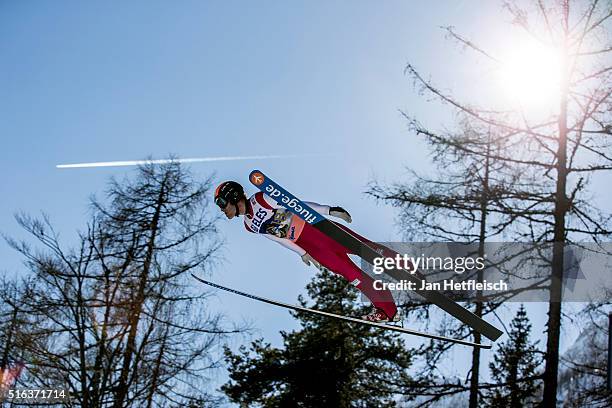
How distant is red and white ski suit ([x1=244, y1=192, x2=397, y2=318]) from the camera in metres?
6.12

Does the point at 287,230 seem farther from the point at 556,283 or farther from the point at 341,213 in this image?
the point at 556,283

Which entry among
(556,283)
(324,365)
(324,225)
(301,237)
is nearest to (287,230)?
(301,237)

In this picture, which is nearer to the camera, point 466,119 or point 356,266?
point 356,266

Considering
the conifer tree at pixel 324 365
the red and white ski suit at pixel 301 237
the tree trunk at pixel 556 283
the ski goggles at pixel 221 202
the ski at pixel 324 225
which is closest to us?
the ski at pixel 324 225

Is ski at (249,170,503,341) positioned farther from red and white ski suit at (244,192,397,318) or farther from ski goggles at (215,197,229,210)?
ski goggles at (215,197,229,210)

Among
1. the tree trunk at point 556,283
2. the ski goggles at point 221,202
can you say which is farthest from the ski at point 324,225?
the tree trunk at point 556,283

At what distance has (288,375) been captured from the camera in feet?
57.5

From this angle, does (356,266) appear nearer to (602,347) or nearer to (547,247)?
(547,247)

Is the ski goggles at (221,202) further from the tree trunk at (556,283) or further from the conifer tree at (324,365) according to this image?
the conifer tree at (324,365)

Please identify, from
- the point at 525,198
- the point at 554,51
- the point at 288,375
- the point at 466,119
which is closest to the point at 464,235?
the point at 525,198

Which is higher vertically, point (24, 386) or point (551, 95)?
point (551, 95)

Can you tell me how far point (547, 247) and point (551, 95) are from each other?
2575mm

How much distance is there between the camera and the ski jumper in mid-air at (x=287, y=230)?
239 inches

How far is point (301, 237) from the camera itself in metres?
6.16
